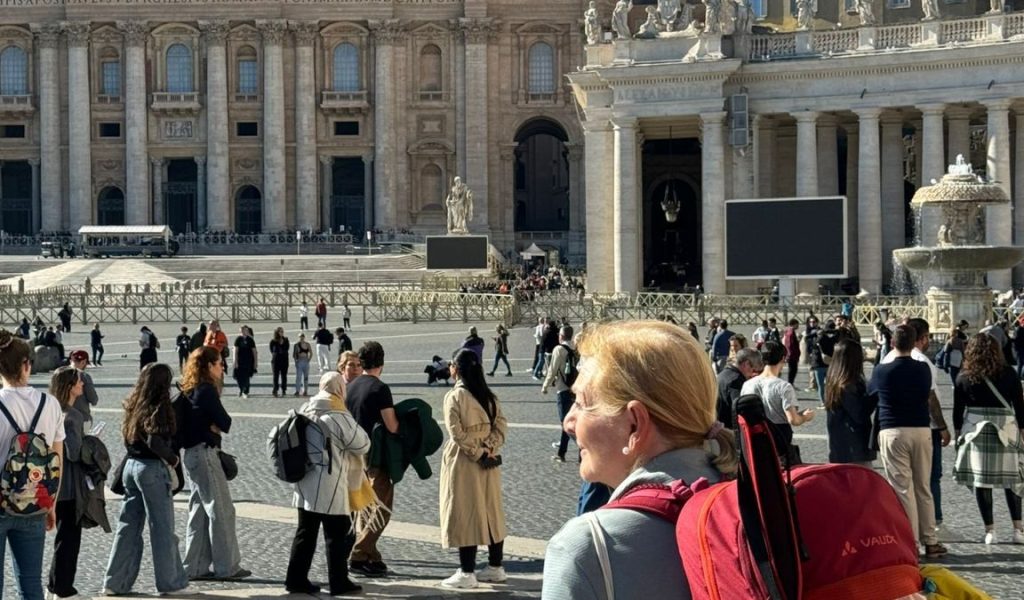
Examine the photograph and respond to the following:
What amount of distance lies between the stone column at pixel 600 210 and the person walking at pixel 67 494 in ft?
129

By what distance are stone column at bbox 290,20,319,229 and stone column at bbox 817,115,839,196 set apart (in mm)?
42151

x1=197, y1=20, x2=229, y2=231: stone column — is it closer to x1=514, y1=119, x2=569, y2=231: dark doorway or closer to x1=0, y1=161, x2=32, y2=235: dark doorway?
x1=0, y1=161, x2=32, y2=235: dark doorway

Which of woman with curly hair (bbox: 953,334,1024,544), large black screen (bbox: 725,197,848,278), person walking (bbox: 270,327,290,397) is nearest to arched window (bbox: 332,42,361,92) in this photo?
large black screen (bbox: 725,197,848,278)

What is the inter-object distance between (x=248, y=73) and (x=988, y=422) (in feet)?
257

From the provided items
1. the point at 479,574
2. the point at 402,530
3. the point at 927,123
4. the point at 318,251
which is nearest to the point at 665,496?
the point at 479,574

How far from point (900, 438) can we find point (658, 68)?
3623cm

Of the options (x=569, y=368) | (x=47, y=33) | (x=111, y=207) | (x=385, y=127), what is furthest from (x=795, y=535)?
(x=111, y=207)

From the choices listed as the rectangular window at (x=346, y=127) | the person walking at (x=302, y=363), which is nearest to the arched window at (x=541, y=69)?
the rectangular window at (x=346, y=127)

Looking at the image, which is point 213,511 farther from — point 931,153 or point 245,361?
point 931,153

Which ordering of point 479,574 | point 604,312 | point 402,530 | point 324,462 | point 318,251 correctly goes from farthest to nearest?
1. point 318,251
2. point 604,312
3. point 402,530
4. point 479,574
5. point 324,462

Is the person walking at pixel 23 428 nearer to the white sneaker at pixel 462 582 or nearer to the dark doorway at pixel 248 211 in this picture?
the white sneaker at pixel 462 582

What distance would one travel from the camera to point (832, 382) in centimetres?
1191

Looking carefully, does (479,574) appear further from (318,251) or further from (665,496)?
(318,251)

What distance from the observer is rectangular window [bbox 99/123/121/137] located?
88.4 meters
